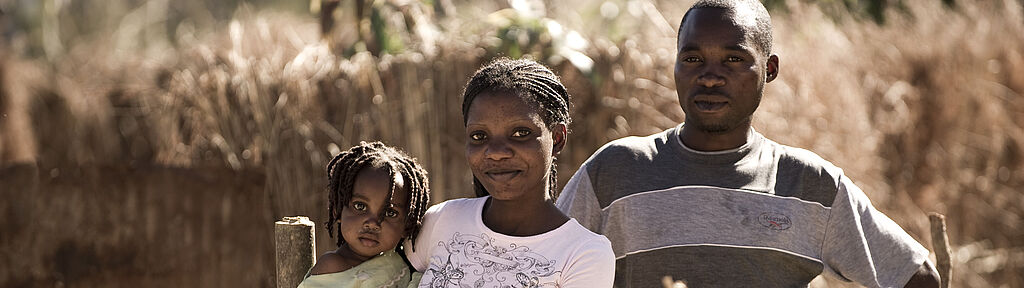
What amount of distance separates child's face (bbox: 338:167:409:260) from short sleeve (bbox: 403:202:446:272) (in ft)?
0.18

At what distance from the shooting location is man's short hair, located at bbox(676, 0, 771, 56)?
260 cm

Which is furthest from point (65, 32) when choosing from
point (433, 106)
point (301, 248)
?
point (301, 248)

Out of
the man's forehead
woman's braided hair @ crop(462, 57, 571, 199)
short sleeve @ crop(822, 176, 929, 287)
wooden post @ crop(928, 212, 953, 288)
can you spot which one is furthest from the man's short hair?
wooden post @ crop(928, 212, 953, 288)

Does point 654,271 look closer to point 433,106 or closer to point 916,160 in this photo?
point 433,106

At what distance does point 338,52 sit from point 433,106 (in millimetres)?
991

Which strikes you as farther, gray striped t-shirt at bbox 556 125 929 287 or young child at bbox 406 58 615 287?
gray striped t-shirt at bbox 556 125 929 287

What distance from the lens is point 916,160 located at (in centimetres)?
822

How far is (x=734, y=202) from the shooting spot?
8.47 feet

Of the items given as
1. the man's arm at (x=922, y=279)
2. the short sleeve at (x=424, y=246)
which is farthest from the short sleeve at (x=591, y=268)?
A: the man's arm at (x=922, y=279)

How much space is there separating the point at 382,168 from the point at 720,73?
840 millimetres

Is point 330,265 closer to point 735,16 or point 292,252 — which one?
point 292,252

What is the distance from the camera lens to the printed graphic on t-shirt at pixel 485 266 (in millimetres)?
2184

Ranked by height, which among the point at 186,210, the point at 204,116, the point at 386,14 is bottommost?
the point at 186,210

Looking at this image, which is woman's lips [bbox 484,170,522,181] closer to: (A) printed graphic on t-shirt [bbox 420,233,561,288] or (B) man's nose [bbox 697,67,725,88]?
(A) printed graphic on t-shirt [bbox 420,233,561,288]
